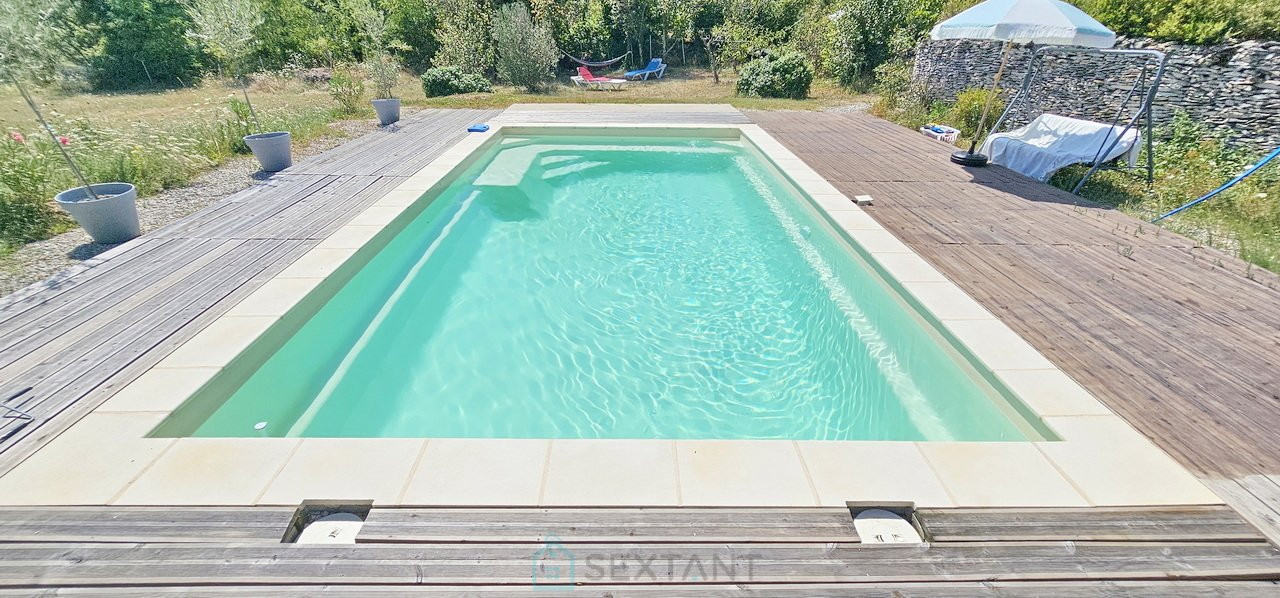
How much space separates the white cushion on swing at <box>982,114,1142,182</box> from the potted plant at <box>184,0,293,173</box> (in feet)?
31.8

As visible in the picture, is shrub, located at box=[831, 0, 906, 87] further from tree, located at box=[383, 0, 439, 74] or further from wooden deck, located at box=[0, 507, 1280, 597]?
wooden deck, located at box=[0, 507, 1280, 597]

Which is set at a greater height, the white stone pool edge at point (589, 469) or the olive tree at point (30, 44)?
the olive tree at point (30, 44)

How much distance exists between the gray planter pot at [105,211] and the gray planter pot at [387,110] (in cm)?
560

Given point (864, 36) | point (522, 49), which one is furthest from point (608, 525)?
point (864, 36)

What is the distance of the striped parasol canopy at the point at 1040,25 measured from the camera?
18.5ft

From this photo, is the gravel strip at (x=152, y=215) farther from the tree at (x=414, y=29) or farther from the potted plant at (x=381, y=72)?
the tree at (x=414, y=29)

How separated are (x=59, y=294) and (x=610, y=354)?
4.04 meters

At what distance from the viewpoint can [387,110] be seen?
1023cm

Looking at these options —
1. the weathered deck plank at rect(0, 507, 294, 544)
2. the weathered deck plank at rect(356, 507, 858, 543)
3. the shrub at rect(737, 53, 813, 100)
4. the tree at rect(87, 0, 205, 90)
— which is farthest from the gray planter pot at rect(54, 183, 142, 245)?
the tree at rect(87, 0, 205, 90)

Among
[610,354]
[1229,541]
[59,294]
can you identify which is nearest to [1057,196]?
[1229,541]

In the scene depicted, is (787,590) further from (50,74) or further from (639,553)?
(50,74)

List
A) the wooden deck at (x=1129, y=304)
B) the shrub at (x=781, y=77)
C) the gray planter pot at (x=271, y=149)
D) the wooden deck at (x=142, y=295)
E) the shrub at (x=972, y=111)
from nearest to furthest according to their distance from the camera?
the wooden deck at (x=1129, y=304) < the wooden deck at (x=142, y=295) < the gray planter pot at (x=271, y=149) < the shrub at (x=972, y=111) < the shrub at (x=781, y=77)

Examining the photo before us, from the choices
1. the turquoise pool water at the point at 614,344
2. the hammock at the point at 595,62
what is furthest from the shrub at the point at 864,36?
the turquoise pool water at the point at 614,344

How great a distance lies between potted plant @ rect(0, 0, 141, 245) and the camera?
14.6 ft
